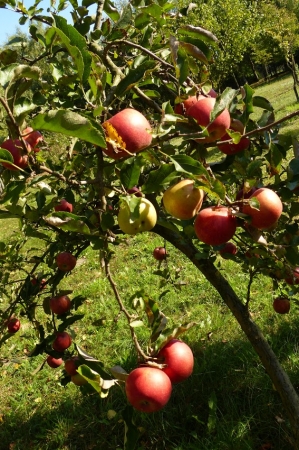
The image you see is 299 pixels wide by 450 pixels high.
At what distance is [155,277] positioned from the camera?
4250 millimetres

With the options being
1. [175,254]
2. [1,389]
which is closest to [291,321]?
[175,254]

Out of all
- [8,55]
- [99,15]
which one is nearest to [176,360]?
[8,55]

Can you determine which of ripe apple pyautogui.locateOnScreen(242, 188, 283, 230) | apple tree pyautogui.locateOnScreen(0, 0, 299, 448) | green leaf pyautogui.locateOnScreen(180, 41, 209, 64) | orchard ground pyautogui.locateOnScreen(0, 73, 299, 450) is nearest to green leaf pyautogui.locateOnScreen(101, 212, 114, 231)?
apple tree pyautogui.locateOnScreen(0, 0, 299, 448)

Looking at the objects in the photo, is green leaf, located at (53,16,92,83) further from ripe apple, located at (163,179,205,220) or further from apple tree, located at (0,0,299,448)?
ripe apple, located at (163,179,205,220)

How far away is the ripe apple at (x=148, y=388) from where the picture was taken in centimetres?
95

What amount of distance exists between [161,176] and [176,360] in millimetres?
455

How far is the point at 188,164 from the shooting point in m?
0.79

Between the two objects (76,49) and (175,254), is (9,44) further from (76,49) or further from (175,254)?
(175,254)

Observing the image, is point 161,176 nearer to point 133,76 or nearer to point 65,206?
point 133,76

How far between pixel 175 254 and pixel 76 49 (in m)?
3.96

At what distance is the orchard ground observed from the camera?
7.22 feet

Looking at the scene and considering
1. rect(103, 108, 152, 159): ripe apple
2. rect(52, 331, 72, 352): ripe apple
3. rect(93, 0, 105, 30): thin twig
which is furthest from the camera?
rect(52, 331, 72, 352): ripe apple

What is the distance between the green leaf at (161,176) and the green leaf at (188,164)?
0.10 m

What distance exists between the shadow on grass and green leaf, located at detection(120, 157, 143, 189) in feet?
5.38
